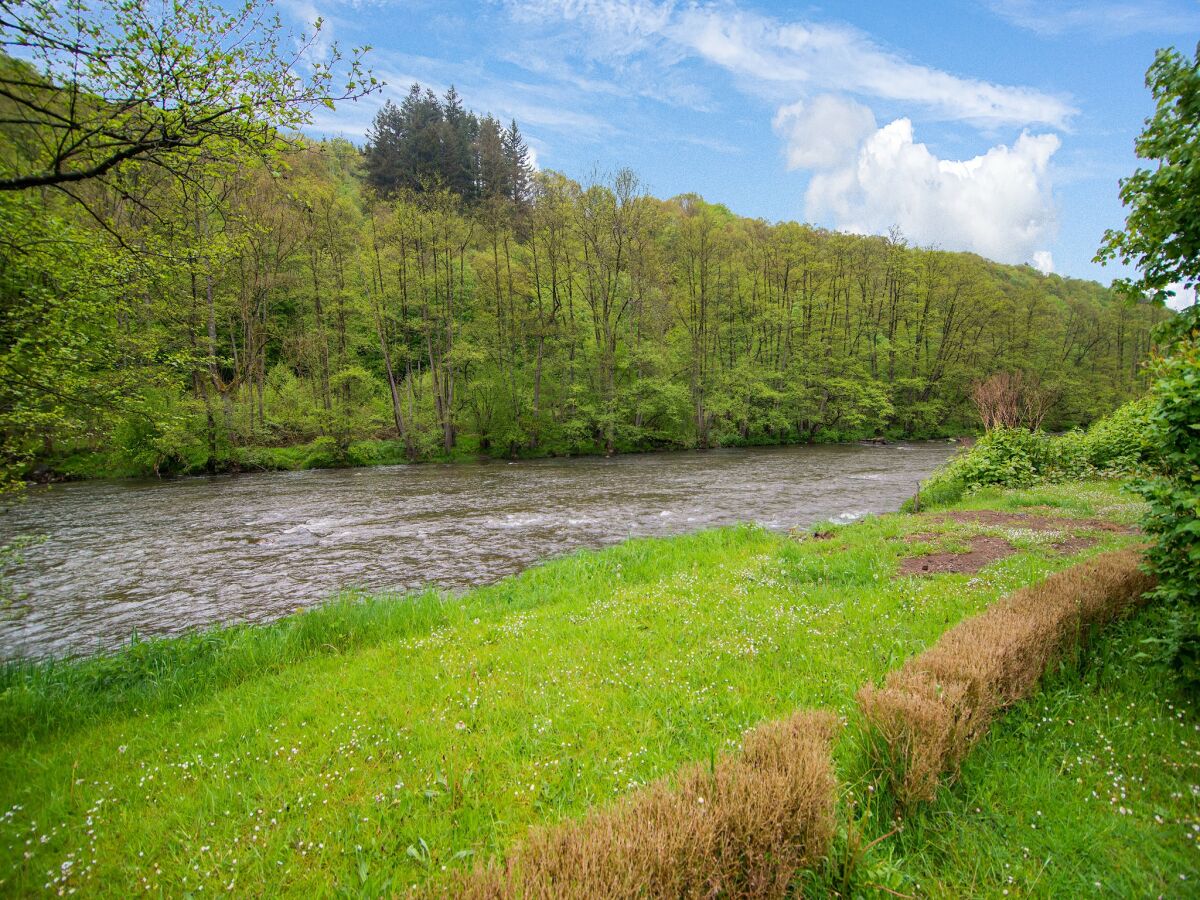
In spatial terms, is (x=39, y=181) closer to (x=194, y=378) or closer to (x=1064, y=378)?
(x=194, y=378)

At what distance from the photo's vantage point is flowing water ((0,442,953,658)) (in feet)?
32.7

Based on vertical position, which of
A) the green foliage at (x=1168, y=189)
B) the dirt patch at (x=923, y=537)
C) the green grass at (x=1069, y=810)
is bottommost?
the dirt patch at (x=923, y=537)

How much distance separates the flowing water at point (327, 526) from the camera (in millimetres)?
9953

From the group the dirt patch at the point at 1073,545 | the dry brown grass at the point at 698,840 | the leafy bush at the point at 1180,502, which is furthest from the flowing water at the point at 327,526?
the leafy bush at the point at 1180,502

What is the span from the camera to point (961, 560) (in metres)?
9.09

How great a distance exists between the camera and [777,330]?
46.6m

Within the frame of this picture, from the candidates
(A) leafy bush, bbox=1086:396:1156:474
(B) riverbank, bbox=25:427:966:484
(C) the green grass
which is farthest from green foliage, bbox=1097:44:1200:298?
(B) riverbank, bbox=25:427:966:484

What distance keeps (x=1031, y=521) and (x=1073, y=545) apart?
2.39 m

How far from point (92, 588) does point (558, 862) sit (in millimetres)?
13661

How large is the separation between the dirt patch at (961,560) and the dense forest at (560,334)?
1782 cm

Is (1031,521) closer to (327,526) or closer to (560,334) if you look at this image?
(327,526)

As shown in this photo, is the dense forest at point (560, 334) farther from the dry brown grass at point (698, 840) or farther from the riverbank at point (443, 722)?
the dry brown grass at point (698, 840)

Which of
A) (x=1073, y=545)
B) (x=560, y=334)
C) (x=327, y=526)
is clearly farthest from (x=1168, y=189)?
(x=560, y=334)

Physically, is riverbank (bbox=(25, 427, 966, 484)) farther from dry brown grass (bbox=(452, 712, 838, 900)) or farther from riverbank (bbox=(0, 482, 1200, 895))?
dry brown grass (bbox=(452, 712, 838, 900))
